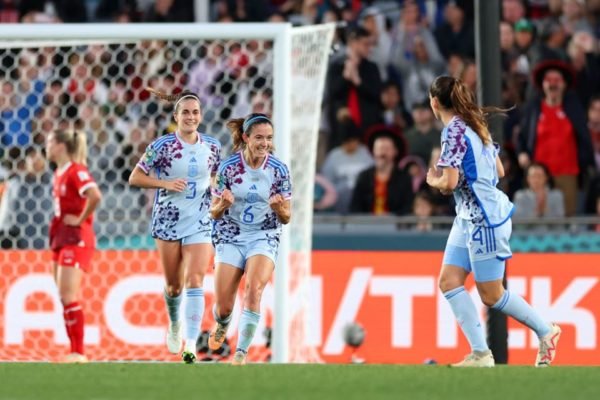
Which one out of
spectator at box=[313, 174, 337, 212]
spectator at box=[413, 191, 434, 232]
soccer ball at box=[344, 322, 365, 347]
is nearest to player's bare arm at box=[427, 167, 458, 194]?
soccer ball at box=[344, 322, 365, 347]

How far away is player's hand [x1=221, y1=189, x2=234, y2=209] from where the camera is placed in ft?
36.6

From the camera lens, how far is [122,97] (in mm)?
16359

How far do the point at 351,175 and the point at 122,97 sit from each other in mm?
2393

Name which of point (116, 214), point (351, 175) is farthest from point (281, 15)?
point (116, 214)

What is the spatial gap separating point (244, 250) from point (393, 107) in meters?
6.86

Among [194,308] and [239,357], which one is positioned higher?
[194,308]


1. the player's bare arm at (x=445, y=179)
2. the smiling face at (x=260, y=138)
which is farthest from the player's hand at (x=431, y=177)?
the smiling face at (x=260, y=138)

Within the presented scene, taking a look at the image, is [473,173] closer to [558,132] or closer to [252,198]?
[252,198]

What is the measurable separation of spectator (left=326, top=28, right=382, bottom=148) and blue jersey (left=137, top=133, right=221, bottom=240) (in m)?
5.67

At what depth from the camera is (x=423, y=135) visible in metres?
17.2

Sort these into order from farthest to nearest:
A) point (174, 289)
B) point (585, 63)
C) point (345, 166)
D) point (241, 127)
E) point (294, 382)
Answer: point (585, 63)
point (345, 166)
point (174, 289)
point (241, 127)
point (294, 382)

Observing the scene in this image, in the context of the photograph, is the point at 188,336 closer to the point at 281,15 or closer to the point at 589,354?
the point at 589,354

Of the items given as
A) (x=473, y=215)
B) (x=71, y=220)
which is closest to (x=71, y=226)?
(x=71, y=220)

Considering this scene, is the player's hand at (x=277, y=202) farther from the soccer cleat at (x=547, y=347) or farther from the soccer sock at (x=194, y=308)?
the soccer cleat at (x=547, y=347)
